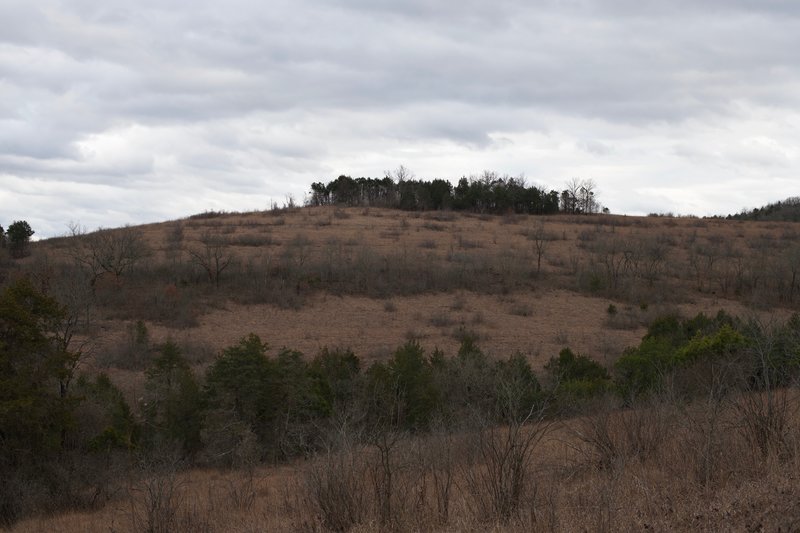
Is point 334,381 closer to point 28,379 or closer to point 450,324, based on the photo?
point 28,379

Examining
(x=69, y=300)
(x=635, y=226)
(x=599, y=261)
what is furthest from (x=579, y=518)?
(x=635, y=226)

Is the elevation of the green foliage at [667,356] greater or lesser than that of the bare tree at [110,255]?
lesser

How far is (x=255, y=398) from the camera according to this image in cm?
2019

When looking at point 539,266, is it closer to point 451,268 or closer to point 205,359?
point 451,268

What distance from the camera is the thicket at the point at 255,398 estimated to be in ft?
47.8

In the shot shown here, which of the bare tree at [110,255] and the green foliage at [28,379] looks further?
the bare tree at [110,255]

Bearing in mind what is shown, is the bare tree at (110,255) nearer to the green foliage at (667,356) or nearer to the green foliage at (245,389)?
the green foliage at (245,389)

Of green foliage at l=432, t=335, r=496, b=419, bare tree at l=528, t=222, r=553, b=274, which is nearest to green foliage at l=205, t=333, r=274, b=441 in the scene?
green foliage at l=432, t=335, r=496, b=419

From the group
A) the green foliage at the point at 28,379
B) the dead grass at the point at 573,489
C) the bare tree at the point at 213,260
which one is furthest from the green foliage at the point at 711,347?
the bare tree at the point at 213,260

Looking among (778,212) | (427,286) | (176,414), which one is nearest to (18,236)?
(427,286)

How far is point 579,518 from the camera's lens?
310 inches

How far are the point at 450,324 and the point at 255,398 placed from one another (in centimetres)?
1774

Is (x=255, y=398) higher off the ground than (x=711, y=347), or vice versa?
(x=711, y=347)

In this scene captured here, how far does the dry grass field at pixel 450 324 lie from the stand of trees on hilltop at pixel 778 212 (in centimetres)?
1571
